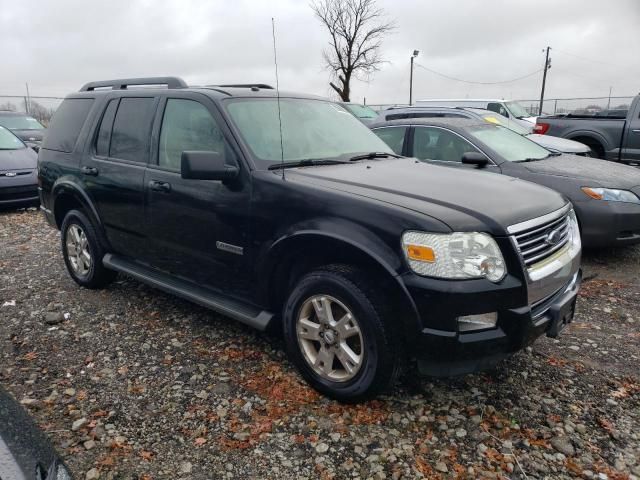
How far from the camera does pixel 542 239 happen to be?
285cm

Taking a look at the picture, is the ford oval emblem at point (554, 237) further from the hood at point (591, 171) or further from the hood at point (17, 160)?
the hood at point (17, 160)

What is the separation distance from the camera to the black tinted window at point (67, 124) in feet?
15.3

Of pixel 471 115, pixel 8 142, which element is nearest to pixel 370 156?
pixel 471 115

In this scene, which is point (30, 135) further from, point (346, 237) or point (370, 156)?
point (346, 237)

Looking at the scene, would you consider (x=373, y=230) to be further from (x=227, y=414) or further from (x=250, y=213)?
(x=227, y=414)

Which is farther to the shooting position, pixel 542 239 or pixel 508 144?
pixel 508 144

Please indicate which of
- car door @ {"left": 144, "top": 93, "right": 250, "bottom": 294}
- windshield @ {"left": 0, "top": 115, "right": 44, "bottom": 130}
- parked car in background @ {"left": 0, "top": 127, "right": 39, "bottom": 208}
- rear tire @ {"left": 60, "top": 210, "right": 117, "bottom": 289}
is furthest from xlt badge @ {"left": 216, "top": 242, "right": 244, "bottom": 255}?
windshield @ {"left": 0, "top": 115, "right": 44, "bottom": 130}

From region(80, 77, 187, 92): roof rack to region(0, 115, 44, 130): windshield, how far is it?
11.7 m

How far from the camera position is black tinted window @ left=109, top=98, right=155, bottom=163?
13.0 ft

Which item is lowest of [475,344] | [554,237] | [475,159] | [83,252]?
[83,252]

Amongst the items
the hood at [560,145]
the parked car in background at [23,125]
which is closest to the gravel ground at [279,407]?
the hood at [560,145]

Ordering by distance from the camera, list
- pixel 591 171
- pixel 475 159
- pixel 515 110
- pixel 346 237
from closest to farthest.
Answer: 1. pixel 346 237
2. pixel 475 159
3. pixel 591 171
4. pixel 515 110

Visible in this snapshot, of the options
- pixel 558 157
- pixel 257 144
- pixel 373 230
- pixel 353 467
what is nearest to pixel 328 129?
pixel 257 144

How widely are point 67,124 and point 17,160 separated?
5306 mm
